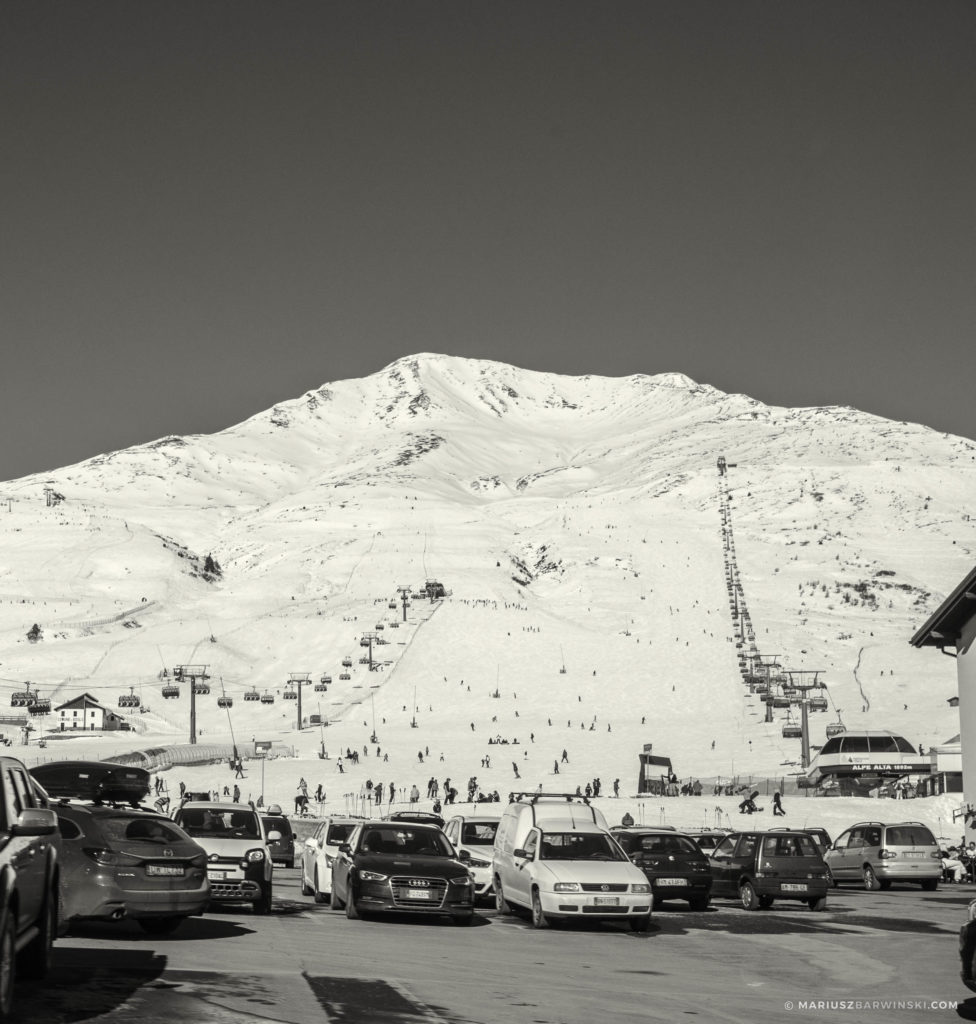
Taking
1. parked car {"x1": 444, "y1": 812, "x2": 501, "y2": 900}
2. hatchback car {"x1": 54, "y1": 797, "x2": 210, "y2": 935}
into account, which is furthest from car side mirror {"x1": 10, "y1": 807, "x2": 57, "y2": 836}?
parked car {"x1": 444, "y1": 812, "x2": 501, "y2": 900}

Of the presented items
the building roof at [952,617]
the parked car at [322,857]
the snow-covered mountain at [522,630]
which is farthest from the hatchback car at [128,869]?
the snow-covered mountain at [522,630]

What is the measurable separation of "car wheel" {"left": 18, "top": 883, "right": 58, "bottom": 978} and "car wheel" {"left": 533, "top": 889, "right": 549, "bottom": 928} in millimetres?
10008

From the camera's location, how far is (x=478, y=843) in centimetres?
2716

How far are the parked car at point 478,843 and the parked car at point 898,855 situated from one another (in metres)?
8.28

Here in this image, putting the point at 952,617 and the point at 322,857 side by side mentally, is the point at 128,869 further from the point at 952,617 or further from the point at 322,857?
the point at 952,617

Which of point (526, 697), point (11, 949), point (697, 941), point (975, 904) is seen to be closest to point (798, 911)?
point (697, 941)

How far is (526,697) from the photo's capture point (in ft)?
311

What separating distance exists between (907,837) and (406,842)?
528 inches

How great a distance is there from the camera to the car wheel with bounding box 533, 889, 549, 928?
68.3 ft

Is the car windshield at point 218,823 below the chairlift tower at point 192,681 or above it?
below

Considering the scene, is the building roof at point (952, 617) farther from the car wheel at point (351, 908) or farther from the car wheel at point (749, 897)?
the car wheel at point (351, 908)

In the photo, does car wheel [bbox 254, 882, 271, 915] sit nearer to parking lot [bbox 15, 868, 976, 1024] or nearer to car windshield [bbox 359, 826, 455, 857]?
parking lot [bbox 15, 868, 976, 1024]

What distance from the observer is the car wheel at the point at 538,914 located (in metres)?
20.8

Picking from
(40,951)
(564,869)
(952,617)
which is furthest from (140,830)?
(952,617)
